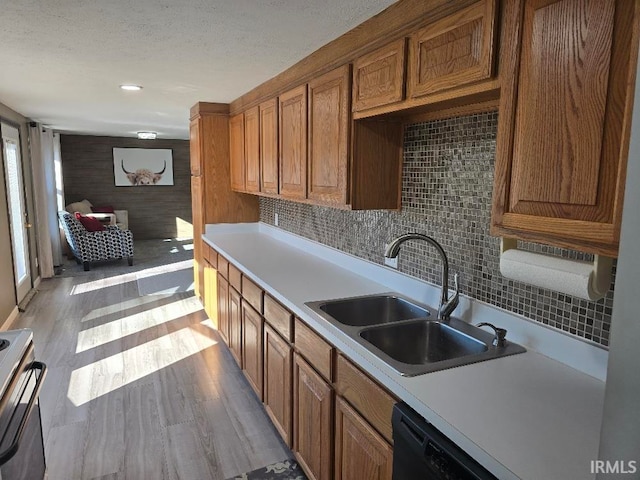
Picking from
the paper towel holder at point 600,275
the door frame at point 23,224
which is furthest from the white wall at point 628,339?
the door frame at point 23,224

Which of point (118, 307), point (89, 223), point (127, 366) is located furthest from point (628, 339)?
point (89, 223)

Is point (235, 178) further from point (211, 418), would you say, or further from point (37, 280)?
point (37, 280)

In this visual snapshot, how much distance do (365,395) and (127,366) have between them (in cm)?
253

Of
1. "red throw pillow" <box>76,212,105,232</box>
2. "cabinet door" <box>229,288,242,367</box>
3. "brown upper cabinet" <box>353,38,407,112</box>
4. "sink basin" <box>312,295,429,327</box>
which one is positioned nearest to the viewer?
"brown upper cabinet" <box>353,38,407,112</box>

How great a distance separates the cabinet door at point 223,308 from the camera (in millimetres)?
3580

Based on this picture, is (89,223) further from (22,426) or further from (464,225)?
(464,225)

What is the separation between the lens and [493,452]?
1039 mm

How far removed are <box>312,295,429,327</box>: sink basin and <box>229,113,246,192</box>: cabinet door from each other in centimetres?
213

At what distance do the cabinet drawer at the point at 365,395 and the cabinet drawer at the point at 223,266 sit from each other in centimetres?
193

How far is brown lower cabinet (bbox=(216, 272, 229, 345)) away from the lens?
3582 millimetres

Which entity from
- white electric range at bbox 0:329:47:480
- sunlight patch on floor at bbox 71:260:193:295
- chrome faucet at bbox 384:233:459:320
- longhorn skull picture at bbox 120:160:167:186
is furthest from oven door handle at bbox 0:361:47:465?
longhorn skull picture at bbox 120:160:167:186

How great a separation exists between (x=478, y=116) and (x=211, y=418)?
2251 mm

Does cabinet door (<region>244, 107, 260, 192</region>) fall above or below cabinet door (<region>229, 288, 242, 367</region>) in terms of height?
above

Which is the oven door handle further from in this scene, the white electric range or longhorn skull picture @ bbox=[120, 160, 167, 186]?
longhorn skull picture @ bbox=[120, 160, 167, 186]
